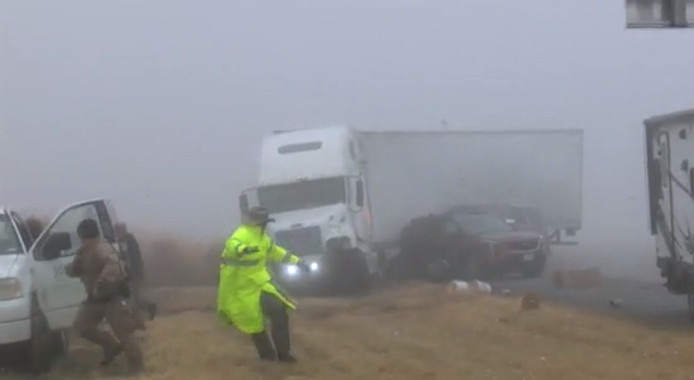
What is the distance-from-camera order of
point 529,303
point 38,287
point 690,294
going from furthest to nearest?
point 529,303 < point 690,294 < point 38,287

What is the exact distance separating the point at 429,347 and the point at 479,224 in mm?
8919

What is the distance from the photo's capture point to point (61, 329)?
48.7ft

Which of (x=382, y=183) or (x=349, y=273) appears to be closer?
(x=349, y=273)

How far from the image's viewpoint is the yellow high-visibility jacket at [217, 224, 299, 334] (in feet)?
42.7

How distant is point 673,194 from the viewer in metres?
18.0

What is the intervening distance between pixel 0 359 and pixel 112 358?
4.19 ft

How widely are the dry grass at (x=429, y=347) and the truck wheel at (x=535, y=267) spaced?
11.9 ft

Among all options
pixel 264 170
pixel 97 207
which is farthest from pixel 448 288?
pixel 97 207

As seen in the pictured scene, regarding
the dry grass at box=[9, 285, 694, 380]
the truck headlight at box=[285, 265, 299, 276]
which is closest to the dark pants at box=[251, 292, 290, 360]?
the dry grass at box=[9, 285, 694, 380]

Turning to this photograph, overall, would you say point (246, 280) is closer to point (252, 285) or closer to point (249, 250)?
point (252, 285)

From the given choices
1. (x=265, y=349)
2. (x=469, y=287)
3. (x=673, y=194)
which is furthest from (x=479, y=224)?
(x=265, y=349)

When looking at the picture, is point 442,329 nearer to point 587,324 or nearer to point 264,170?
point 587,324

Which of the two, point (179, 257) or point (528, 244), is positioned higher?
point (179, 257)

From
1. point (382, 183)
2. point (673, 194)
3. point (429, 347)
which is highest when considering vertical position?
point (382, 183)
